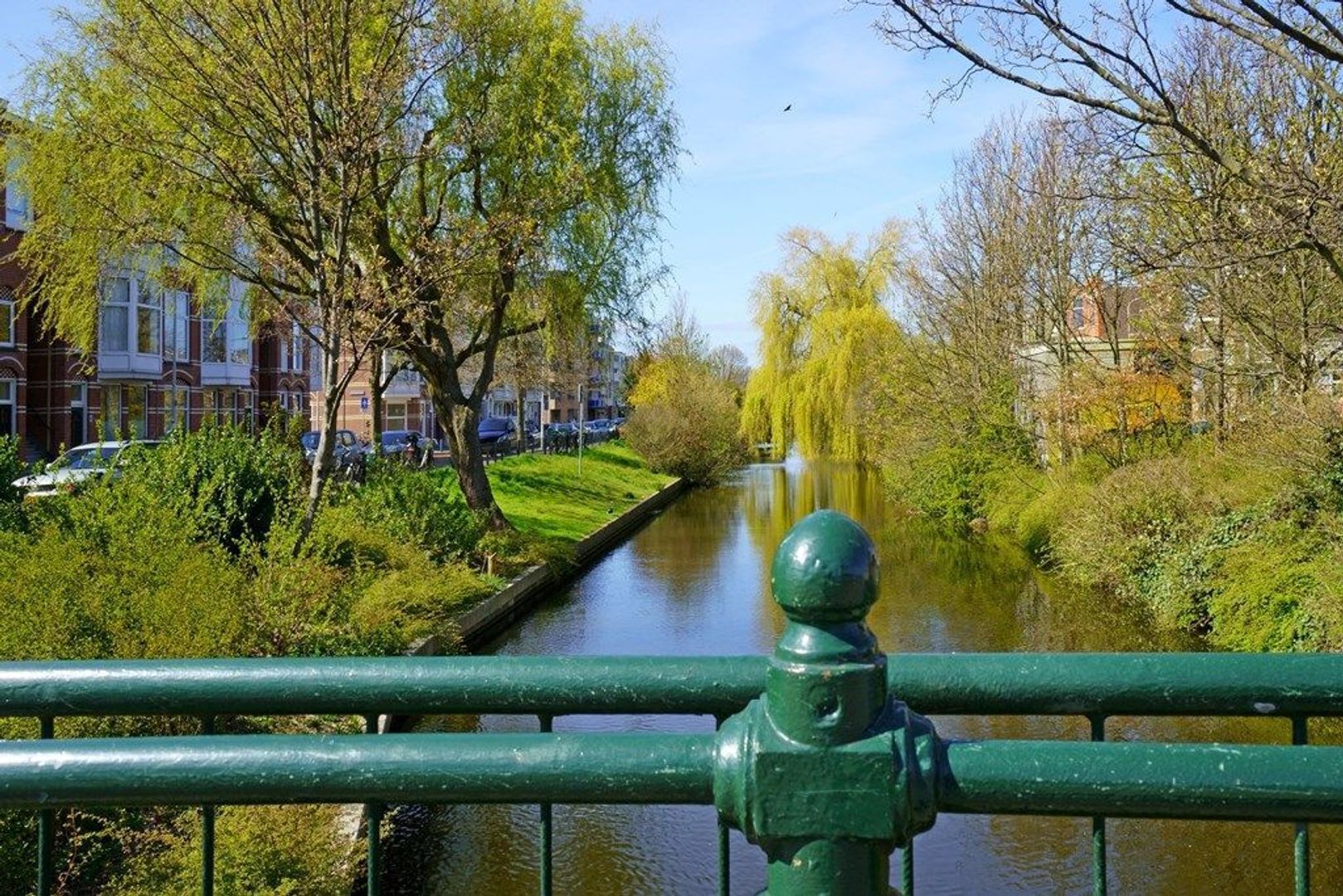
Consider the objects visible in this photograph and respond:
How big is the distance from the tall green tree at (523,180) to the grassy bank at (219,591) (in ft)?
10.5

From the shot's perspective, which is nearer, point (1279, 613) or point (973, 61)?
point (973, 61)

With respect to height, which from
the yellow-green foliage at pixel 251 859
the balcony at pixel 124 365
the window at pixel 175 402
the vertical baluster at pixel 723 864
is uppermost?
the balcony at pixel 124 365

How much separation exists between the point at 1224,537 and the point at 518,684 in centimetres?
1518

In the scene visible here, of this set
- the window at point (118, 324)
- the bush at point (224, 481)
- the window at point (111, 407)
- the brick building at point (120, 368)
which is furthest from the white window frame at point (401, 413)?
the bush at point (224, 481)

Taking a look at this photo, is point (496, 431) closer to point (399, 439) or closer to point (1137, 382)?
point (399, 439)

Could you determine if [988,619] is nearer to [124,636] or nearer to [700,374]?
[124,636]

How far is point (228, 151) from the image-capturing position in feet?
48.7

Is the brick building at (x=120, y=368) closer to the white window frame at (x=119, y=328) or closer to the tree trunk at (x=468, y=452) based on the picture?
the white window frame at (x=119, y=328)

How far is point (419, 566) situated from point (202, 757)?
13036 millimetres

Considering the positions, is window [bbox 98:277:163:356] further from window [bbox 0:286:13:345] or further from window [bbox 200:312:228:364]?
window [bbox 200:312:228:364]

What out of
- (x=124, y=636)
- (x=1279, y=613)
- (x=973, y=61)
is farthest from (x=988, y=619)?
(x=124, y=636)

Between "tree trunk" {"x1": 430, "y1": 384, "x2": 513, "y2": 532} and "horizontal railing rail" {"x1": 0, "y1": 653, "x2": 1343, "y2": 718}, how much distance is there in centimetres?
1898

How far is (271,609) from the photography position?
963 centimetres

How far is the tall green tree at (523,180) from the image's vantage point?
59.4 ft
